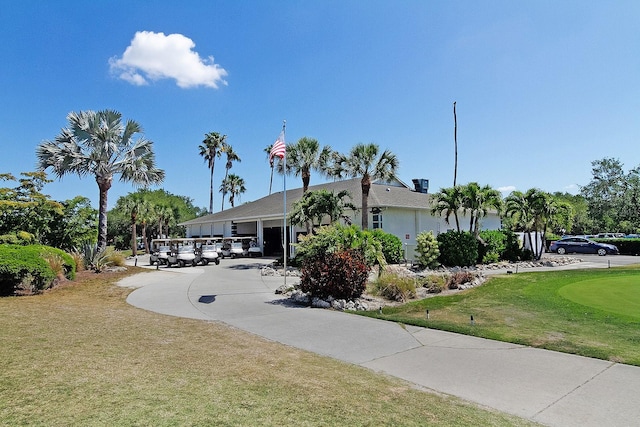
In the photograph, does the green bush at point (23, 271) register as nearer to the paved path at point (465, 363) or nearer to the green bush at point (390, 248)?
the paved path at point (465, 363)

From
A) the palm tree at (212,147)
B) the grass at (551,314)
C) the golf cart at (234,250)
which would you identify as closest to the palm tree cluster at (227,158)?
the palm tree at (212,147)

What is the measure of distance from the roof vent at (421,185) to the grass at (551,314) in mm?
20467

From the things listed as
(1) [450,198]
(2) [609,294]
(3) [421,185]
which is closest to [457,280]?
(2) [609,294]

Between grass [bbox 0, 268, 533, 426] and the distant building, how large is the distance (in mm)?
18537

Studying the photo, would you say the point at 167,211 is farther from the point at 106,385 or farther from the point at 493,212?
the point at 106,385

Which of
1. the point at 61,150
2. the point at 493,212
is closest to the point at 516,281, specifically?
the point at 493,212

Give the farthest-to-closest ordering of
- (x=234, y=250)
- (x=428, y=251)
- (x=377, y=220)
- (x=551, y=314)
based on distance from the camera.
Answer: (x=234, y=250) < (x=377, y=220) < (x=428, y=251) < (x=551, y=314)

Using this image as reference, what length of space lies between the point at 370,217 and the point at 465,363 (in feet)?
66.6

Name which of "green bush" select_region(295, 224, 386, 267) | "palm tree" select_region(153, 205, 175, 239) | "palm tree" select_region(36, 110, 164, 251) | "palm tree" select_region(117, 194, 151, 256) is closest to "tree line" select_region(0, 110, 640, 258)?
"palm tree" select_region(36, 110, 164, 251)

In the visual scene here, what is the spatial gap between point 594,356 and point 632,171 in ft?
198

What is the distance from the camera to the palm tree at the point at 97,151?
21.7m

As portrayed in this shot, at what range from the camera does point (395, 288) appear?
487 inches

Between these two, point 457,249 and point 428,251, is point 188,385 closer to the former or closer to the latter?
point 428,251

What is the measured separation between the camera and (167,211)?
5050 centimetres
